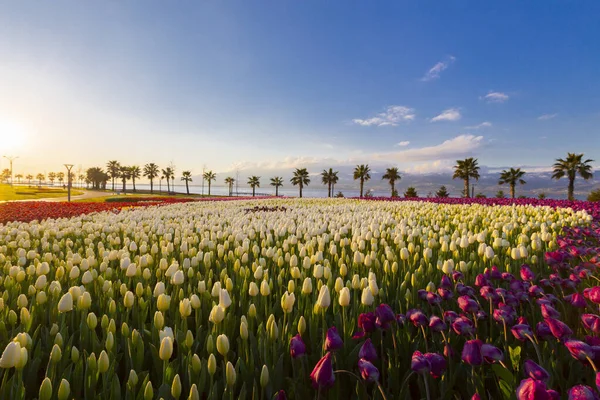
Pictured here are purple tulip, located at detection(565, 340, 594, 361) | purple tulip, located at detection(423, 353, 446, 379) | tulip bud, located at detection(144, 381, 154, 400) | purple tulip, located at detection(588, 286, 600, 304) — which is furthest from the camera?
purple tulip, located at detection(588, 286, 600, 304)

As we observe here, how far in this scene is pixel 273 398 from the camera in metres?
2.00

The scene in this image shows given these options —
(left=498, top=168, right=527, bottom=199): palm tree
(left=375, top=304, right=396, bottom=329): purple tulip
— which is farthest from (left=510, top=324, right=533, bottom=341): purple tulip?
(left=498, top=168, right=527, bottom=199): palm tree

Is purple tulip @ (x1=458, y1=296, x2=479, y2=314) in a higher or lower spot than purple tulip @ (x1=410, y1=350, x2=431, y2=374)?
higher

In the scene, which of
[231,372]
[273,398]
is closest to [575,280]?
[273,398]

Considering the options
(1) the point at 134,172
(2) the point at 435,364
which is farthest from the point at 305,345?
(1) the point at 134,172

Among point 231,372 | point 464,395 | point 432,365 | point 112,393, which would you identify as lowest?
point 464,395

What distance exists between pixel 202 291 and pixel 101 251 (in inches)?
113

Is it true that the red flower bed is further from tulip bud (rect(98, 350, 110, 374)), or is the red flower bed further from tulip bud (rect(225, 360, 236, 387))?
tulip bud (rect(225, 360, 236, 387))

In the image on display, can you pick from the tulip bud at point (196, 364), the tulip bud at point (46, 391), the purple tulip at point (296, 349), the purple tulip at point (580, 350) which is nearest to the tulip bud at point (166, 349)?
the tulip bud at point (196, 364)

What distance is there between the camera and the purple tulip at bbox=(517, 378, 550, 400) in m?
1.17

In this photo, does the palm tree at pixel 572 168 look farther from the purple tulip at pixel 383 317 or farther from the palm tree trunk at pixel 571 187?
the purple tulip at pixel 383 317

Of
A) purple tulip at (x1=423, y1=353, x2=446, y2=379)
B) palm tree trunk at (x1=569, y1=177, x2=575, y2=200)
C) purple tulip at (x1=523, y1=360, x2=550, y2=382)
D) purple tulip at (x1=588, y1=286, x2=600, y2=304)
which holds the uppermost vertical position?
palm tree trunk at (x1=569, y1=177, x2=575, y2=200)

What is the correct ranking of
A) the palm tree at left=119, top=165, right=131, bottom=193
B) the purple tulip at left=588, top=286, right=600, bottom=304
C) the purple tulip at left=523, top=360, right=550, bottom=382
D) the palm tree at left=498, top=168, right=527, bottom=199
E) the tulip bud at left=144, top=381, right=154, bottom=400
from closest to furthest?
the purple tulip at left=523, top=360, right=550, bottom=382, the tulip bud at left=144, top=381, right=154, bottom=400, the purple tulip at left=588, top=286, right=600, bottom=304, the palm tree at left=498, top=168, right=527, bottom=199, the palm tree at left=119, top=165, right=131, bottom=193

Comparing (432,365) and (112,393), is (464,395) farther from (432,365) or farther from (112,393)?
(112,393)
